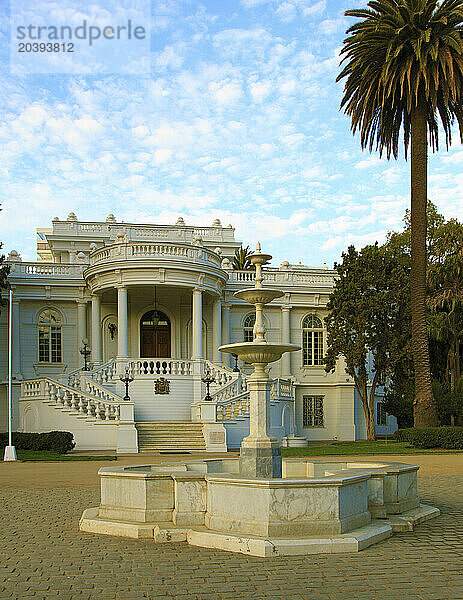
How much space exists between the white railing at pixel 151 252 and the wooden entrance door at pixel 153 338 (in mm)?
4491

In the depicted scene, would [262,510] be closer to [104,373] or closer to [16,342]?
[104,373]

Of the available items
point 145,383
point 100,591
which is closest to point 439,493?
point 100,591

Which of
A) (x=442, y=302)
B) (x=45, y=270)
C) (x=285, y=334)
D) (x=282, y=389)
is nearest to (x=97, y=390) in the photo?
(x=45, y=270)

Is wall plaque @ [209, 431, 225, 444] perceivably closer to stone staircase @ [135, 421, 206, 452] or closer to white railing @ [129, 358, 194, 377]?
stone staircase @ [135, 421, 206, 452]

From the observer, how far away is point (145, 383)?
1158 inches

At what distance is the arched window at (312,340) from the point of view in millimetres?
36406

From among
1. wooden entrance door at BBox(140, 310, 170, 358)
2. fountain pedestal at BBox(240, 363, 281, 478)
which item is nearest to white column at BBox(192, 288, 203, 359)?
wooden entrance door at BBox(140, 310, 170, 358)

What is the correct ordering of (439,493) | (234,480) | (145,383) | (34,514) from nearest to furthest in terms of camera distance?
(234,480) < (34,514) < (439,493) < (145,383)

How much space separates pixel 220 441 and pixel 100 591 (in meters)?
19.6

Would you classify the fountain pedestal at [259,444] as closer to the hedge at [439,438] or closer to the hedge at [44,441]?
the hedge at [439,438]

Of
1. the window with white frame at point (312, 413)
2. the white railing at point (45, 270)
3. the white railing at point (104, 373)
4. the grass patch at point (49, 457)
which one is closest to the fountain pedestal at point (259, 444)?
the grass patch at point (49, 457)

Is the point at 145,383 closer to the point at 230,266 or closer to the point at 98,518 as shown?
the point at 230,266

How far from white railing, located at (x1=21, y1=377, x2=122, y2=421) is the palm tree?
38.7ft

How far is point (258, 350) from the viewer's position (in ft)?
37.7
